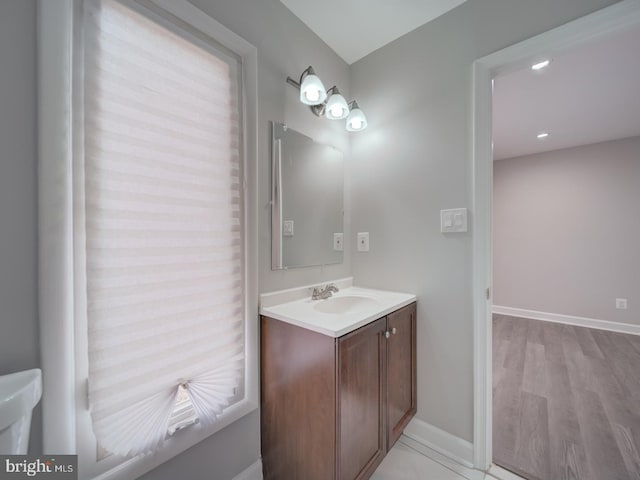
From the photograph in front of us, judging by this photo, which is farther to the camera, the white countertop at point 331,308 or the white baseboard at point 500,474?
the white baseboard at point 500,474

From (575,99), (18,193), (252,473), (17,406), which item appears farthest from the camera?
(575,99)

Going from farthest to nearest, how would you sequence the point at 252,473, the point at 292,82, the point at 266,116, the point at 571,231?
the point at 571,231
the point at 292,82
the point at 266,116
the point at 252,473

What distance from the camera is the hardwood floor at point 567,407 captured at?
4.32 feet

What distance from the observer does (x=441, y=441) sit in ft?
4.66

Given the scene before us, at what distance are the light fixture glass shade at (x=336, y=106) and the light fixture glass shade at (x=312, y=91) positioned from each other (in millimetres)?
113

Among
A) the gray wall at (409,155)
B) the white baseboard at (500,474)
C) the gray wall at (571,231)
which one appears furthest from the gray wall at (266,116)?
the gray wall at (571,231)

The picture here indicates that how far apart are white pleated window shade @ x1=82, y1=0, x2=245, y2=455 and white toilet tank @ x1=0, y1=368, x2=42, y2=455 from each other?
5.5 inches

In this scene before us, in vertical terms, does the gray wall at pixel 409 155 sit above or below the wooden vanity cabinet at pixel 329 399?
above

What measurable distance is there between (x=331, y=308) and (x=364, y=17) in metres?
1.75

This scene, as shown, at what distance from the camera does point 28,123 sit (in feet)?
2.27

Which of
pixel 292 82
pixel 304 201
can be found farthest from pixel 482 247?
pixel 292 82

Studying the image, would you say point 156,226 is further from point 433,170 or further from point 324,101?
point 433,170

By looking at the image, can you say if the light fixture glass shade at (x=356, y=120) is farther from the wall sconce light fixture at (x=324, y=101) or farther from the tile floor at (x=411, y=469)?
the tile floor at (x=411, y=469)

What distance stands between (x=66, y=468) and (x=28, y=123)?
39.0 inches
